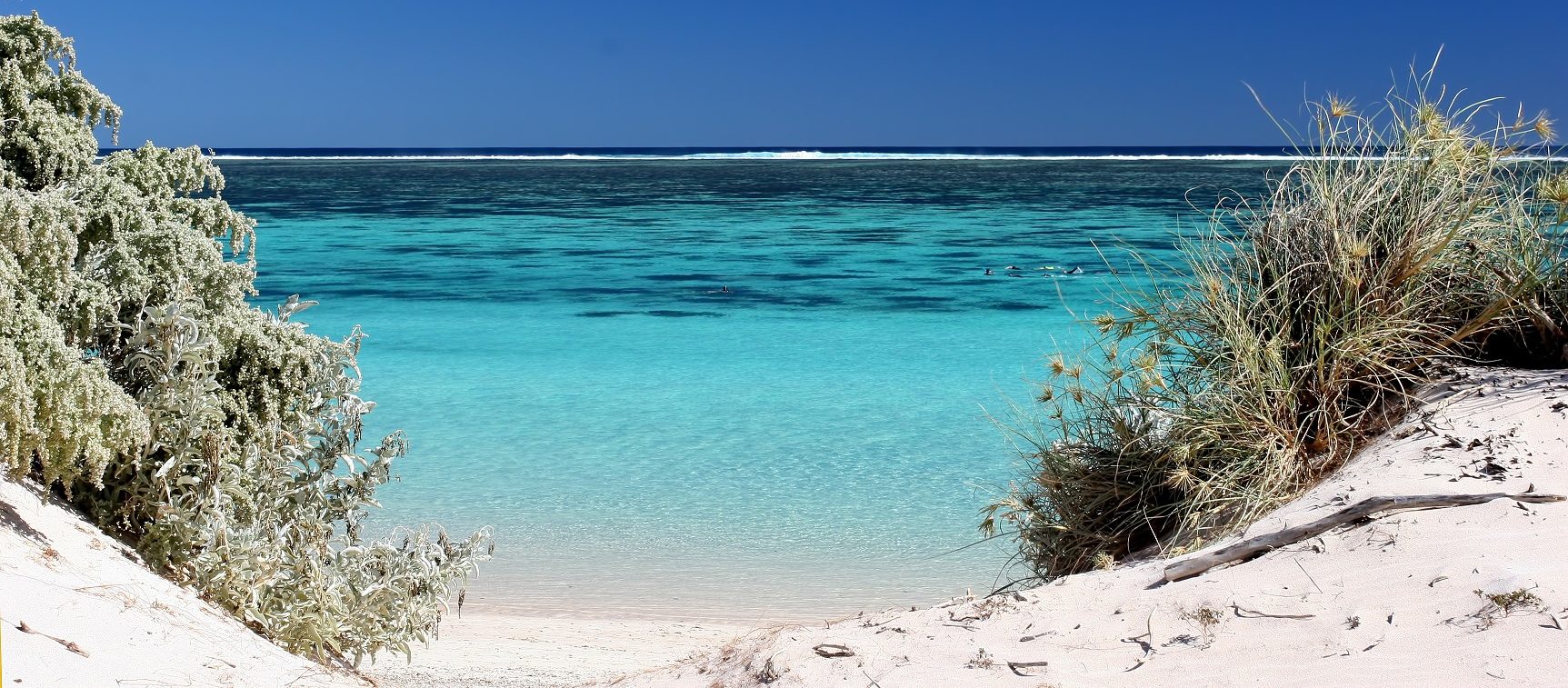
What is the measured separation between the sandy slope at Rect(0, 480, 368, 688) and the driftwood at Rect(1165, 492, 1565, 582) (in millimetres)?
2792

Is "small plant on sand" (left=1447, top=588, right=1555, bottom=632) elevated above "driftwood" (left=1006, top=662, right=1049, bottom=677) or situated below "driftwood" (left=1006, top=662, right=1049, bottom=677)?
above

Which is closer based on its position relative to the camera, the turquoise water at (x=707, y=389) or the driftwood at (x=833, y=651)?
the driftwood at (x=833, y=651)

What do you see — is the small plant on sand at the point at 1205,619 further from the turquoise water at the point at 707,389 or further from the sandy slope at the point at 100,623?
the sandy slope at the point at 100,623

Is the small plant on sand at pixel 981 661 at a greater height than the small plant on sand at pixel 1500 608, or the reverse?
the small plant on sand at pixel 1500 608

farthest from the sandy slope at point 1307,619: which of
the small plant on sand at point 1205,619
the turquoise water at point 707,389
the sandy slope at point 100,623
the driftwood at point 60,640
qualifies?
the turquoise water at point 707,389

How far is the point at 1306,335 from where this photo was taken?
4.65 metres

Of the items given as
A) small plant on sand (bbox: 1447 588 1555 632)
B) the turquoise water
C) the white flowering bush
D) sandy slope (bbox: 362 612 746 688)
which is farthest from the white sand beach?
the turquoise water

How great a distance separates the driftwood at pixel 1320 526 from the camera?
11.8 feet

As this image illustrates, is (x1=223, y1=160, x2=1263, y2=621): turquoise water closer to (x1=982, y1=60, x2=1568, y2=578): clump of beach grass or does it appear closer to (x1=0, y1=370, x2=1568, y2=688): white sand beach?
(x1=982, y1=60, x2=1568, y2=578): clump of beach grass

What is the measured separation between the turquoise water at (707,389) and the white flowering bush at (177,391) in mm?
1856

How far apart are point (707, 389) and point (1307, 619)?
29.4ft

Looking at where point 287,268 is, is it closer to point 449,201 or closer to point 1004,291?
point 1004,291

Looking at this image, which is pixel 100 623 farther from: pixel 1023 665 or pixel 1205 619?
pixel 1205 619

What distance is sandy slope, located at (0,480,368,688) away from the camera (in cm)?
Answer: 319
